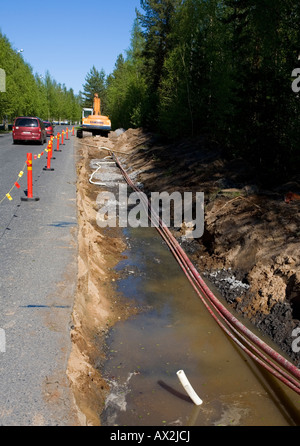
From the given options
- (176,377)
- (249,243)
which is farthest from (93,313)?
(249,243)

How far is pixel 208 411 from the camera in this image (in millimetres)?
4629

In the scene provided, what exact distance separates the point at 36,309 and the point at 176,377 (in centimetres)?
212

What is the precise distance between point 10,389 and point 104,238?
691 cm

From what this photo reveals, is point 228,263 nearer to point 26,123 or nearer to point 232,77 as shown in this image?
point 232,77

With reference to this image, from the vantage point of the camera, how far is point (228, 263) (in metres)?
8.79

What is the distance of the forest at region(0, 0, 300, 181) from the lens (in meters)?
12.8

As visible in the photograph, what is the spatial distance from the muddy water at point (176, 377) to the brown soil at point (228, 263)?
0.30 m

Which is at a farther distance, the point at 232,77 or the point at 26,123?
the point at 26,123

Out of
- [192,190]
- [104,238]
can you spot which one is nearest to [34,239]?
[104,238]

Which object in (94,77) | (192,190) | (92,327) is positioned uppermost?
(94,77)

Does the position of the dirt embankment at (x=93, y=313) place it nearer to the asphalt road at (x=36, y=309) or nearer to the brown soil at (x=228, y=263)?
the brown soil at (x=228, y=263)

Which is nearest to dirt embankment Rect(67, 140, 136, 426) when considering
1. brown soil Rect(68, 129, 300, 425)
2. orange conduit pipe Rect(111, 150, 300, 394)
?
brown soil Rect(68, 129, 300, 425)

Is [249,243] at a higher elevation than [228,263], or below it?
higher
